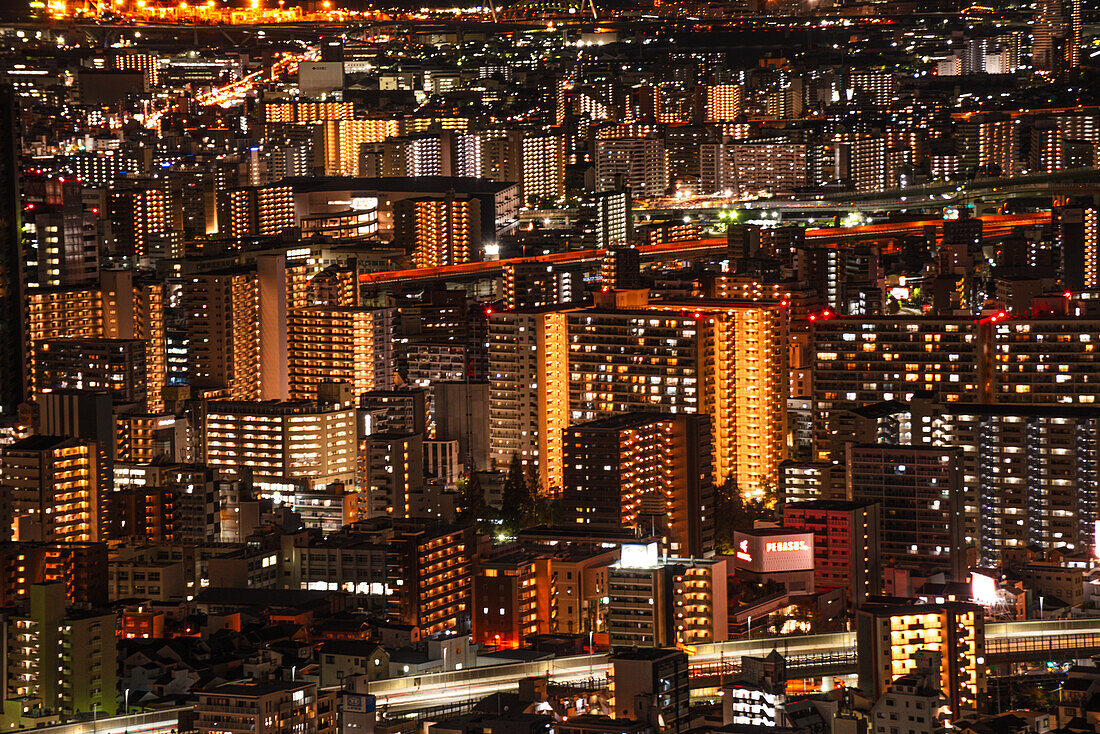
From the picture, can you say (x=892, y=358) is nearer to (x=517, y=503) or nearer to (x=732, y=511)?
(x=732, y=511)

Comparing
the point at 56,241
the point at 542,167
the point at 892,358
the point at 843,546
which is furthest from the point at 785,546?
the point at 542,167

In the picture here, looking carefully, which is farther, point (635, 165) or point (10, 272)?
point (635, 165)

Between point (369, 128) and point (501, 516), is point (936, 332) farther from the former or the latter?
point (369, 128)

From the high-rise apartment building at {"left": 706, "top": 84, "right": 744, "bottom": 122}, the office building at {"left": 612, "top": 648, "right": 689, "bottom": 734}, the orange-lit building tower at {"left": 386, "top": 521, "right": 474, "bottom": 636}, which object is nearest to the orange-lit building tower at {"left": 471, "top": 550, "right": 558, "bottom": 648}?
the orange-lit building tower at {"left": 386, "top": 521, "right": 474, "bottom": 636}

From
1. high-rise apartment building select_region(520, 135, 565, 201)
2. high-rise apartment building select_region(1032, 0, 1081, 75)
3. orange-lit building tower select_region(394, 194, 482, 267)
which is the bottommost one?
orange-lit building tower select_region(394, 194, 482, 267)

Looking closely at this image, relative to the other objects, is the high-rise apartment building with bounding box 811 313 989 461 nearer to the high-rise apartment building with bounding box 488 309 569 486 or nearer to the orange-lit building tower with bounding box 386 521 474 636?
the high-rise apartment building with bounding box 488 309 569 486
